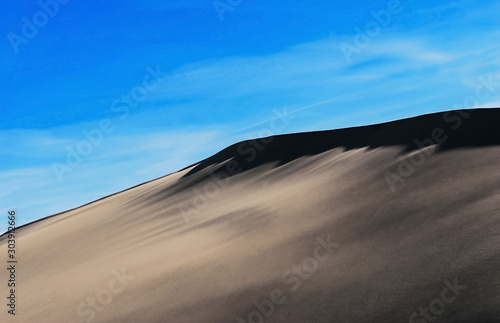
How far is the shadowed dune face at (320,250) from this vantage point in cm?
591

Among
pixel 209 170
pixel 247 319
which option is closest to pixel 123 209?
pixel 209 170

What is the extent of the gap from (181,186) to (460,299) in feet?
50.3

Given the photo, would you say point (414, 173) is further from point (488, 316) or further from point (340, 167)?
point (488, 316)

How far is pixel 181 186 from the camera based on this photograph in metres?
19.8

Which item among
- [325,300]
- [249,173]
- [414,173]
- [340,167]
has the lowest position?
[325,300]

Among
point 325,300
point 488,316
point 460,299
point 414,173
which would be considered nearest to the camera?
point 488,316

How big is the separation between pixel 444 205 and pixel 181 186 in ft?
43.7

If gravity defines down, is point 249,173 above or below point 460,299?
above

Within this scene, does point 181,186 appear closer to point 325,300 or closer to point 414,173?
point 414,173

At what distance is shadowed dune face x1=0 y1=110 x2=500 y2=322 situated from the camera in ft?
19.4

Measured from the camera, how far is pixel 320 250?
776 cm

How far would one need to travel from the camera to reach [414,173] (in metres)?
9.90

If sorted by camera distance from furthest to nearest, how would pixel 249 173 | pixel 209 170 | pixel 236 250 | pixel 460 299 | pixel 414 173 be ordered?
pixel 209 170, pixel 249 173, pixel 414 173, pixel 236 250, pixel 460 299

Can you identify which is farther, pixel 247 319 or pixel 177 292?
pixel 177 292
